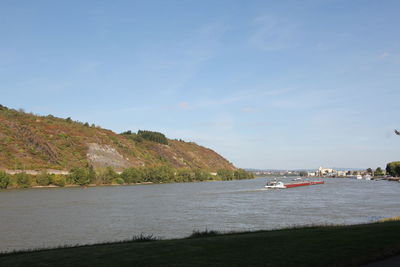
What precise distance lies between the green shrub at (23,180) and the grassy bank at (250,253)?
99.5 meters

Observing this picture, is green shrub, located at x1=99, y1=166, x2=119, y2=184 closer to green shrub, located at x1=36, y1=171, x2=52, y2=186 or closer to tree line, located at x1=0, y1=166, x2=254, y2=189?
tree line, located at x1=0, y1=166, x2=254, y2=189

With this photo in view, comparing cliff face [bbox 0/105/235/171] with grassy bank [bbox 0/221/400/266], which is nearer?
grassy bank [bbox 0/221/400/266]

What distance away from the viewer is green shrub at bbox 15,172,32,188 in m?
106

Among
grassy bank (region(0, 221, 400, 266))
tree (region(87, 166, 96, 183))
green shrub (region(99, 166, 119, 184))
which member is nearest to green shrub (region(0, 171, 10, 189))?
tree (region(87, 166, 96, 183))

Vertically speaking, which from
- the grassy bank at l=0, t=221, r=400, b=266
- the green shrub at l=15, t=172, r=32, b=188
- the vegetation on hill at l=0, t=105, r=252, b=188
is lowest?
the grassy bank at l=0, t=221, r=400, b=266

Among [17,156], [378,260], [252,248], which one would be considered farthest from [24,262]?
[17,156]

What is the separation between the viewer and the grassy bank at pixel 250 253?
12.8m

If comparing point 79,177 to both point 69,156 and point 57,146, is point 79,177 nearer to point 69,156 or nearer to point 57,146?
point 69,156

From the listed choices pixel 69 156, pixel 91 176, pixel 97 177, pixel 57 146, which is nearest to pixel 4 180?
pixel 91 176

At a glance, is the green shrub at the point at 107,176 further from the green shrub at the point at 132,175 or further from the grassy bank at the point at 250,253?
the grassy bank at the point at 250,253

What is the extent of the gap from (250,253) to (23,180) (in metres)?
105

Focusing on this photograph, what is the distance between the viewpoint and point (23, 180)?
106 m

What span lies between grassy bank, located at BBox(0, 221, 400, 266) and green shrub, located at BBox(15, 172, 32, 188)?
99.5 meters

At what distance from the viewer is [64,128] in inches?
6875
